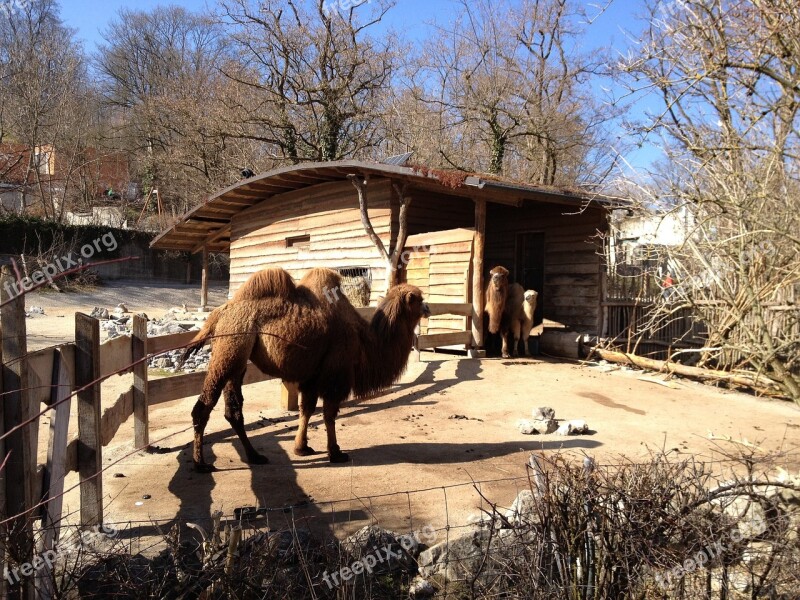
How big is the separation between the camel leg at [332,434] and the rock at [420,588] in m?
2.46

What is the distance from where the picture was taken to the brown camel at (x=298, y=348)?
17.9 feet

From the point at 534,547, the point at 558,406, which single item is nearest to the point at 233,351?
the point at 534,547

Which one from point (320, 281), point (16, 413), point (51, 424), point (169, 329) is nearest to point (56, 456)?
point (51, 424)

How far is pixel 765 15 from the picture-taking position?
587 cm

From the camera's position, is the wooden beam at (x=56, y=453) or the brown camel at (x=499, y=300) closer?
the wooden beam at (x=56, y=453)

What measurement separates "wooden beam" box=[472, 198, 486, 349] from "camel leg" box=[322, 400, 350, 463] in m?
7.05

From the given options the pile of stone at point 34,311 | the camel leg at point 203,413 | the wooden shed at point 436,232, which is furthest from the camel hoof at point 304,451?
the pile of stone at point 34,311

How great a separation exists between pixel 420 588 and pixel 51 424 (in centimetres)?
228

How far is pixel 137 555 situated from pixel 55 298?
25690 millimetres

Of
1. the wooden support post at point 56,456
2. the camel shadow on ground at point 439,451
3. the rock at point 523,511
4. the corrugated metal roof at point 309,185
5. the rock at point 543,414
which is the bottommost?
the camel shadow on ground at point 439,451

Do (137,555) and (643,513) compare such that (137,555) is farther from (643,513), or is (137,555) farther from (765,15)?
(765,15)

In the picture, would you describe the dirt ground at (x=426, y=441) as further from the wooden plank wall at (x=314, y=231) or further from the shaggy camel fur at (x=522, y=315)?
the wooden plank wall at (x=314, y=231)

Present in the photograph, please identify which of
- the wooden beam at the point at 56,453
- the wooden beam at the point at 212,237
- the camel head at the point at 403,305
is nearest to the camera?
the wooden beam at the point at 56,453

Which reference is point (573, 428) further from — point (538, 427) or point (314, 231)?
point (314, 231)
